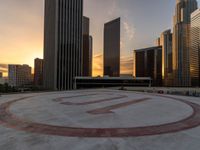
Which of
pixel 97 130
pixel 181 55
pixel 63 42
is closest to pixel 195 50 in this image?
pixel 181 55

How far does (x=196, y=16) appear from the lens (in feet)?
465

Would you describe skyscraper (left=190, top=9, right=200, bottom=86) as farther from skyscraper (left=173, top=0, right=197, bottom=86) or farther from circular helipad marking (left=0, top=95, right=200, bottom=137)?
circular helipad marking (left=0, top=95, right=200, bottom=137)

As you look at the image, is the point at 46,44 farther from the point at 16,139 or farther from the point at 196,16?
the point at 196,16

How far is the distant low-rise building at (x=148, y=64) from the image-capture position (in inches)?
6683

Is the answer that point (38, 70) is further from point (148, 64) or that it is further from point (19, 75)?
point (148, 64)

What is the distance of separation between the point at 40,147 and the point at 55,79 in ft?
328

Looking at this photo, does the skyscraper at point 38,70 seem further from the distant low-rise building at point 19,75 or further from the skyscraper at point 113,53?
the skyscraper at point 113,53

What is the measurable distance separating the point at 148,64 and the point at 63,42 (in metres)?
111

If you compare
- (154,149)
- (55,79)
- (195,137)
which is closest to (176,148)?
(154,149)

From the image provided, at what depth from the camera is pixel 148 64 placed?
17312 cm

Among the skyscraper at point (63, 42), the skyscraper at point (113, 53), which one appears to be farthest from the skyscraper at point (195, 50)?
the skyscraper at point (63, 42)

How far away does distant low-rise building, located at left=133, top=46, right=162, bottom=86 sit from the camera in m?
170

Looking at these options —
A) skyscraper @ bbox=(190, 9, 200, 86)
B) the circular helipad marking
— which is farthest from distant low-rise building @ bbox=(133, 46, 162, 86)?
the circular helipad marking

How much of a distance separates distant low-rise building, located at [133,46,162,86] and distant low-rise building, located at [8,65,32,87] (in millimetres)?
131797
